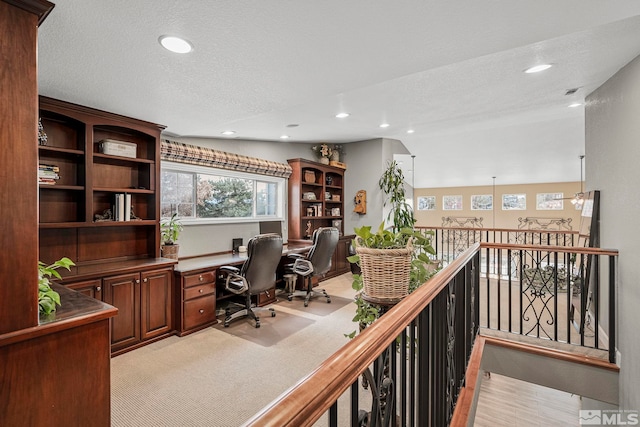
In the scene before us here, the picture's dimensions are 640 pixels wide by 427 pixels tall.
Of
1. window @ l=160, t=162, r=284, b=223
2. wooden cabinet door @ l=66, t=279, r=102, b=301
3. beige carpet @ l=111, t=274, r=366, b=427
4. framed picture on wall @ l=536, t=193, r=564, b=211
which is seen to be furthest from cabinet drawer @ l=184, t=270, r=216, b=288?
framed picture on wall @ l=536, t=193, r=564, b=211

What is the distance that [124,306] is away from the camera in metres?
2.87

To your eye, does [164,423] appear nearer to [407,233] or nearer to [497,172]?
[407,233]

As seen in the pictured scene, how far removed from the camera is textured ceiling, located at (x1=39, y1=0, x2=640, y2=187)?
5.05 feet

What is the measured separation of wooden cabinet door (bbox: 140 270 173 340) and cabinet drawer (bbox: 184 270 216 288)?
173mm

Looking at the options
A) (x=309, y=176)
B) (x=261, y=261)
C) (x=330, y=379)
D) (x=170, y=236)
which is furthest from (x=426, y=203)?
(x=330, y=379)

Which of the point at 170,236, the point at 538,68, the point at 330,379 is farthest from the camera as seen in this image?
the point at 170,236

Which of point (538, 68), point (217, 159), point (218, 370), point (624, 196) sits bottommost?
point (218, 370)

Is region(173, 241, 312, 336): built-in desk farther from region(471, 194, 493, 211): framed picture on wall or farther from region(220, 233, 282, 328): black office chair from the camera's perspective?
region(471, 194, 493, 211): framed picture on wall

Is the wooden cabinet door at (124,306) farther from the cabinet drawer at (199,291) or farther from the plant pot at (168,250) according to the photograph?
the plant pot at (168,250)

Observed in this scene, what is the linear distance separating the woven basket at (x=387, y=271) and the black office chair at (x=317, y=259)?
99.6 inches

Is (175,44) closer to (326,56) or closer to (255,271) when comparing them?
(326,56)

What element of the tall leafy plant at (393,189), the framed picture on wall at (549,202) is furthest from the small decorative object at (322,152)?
the framed picture on wall at (549,202)

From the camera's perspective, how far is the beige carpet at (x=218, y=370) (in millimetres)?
2094

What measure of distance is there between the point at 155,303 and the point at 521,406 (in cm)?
431
